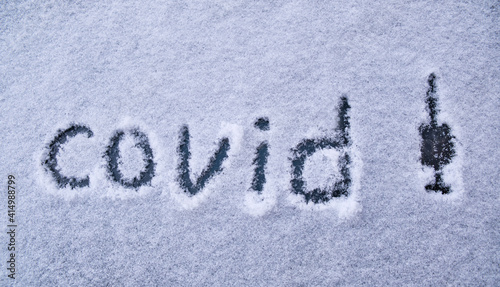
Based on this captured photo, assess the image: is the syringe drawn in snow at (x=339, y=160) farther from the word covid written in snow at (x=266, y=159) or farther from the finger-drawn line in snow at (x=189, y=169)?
the finger-drawn line in snow at (x=189, y=169)

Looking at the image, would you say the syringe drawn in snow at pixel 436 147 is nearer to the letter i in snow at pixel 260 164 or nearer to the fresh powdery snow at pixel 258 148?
the fresh powdery snow at pixel 258 148

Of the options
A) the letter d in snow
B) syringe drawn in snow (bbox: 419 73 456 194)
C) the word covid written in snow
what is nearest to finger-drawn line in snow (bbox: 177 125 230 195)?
the word covid written in snow

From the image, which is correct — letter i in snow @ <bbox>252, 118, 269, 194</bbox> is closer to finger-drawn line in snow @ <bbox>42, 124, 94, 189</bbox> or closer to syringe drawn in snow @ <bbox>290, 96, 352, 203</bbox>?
syringe drawn in snow @ <bbox>290, 96, 352, 203</bbox>

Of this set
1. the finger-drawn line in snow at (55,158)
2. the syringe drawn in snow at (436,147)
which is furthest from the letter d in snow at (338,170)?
the finger-drawn line in snow at (55,158)

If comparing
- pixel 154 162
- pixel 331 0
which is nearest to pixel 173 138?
pixel 154 162

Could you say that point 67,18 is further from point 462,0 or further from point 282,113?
point 462,0

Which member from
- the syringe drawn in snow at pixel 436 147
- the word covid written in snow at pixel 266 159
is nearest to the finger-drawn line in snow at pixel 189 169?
the word covid written in snow at pixel 266 159

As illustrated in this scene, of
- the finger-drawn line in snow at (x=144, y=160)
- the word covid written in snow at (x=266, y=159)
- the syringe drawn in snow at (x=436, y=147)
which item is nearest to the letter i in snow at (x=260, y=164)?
the word covid written in snow at (x=266, y=159)
